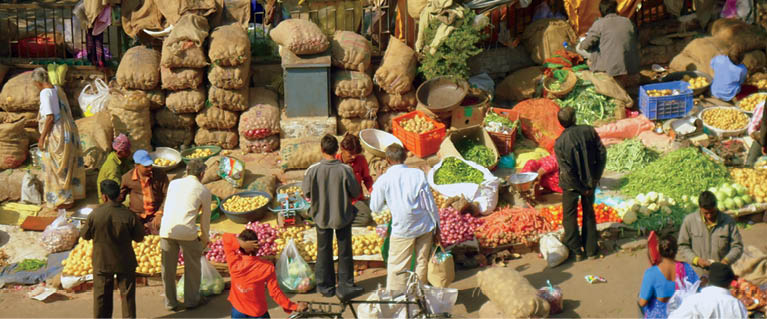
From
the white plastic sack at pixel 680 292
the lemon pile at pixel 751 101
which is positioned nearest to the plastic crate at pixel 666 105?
the lemon pile at pixel 751 101

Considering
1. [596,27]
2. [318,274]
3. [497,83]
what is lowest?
[318,274]

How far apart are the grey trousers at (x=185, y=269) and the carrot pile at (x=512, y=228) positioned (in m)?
3.03

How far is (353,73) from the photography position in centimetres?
1276

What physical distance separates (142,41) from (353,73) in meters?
3.27

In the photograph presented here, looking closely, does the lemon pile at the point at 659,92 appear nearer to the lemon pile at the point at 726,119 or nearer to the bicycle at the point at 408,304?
the lemon pile at the point at 726,119

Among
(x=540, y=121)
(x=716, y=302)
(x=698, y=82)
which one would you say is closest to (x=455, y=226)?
(x=540, y=121)

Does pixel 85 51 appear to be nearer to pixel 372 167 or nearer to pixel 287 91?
pixel 287 91

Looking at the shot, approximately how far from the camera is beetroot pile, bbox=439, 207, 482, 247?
31.5 ft

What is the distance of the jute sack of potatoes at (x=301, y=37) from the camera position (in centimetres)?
1252

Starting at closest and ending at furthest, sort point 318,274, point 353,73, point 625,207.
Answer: point 318,274 < point 625,207 < point 353,73

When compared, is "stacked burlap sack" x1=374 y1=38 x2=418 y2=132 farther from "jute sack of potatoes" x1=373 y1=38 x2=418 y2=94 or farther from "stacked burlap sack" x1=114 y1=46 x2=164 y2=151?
"stacked burlap sack" x1=114 y1=46 x2=164 y2=151

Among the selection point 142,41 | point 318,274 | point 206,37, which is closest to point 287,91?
point 206,37

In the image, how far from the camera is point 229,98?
498 inches

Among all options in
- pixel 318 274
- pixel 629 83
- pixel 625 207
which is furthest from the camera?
pixel 629 83
